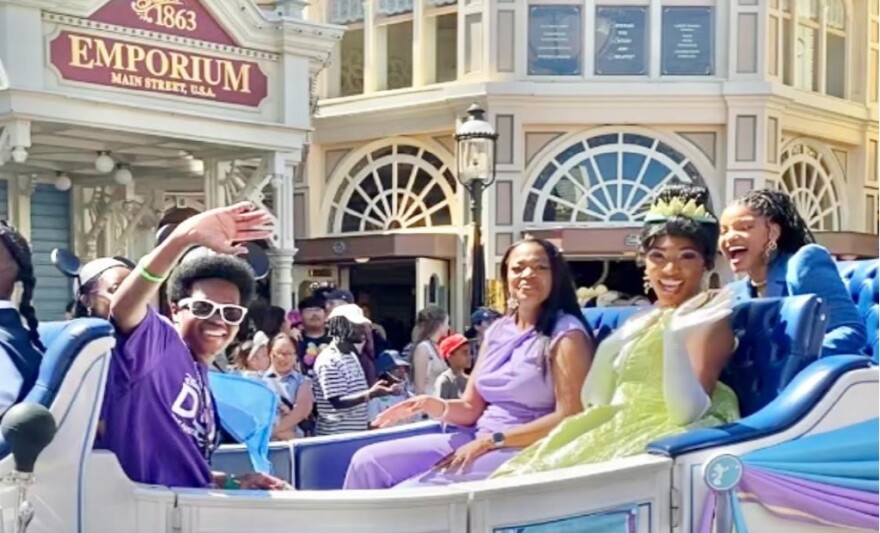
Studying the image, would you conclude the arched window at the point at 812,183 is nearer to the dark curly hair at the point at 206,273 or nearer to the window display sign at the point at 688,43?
the window display sign at the point at 688,43

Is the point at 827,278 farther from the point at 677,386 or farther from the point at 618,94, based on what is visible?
the point at 618,94

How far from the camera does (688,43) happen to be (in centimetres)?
1447

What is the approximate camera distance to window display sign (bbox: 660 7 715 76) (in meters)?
14.4

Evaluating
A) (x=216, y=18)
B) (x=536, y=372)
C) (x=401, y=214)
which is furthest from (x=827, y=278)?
(x=401, y=214)

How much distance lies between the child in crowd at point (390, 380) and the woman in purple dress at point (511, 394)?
2159 millimetres

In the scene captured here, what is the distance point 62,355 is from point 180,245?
1.08 feet

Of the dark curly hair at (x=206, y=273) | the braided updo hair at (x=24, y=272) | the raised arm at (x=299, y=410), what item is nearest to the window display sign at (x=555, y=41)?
the raised arm at (x=299, y=410)

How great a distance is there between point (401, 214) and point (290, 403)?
10069 mm

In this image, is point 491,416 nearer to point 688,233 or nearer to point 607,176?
point 688,233

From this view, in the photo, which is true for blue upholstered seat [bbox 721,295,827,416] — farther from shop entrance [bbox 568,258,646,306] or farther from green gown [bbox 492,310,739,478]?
shop entrance [bbox 568,258,646,306]

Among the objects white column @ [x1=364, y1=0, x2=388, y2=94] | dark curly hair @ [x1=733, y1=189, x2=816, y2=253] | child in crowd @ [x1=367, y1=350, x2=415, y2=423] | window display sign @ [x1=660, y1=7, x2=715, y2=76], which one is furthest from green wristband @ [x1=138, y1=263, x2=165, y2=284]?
white column @ [x1=364, y1=0, x2=388, y2=94]

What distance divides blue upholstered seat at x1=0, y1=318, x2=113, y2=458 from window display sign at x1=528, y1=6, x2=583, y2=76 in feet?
41.4

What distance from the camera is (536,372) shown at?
3.19 m

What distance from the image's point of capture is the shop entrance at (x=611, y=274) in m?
15.0
